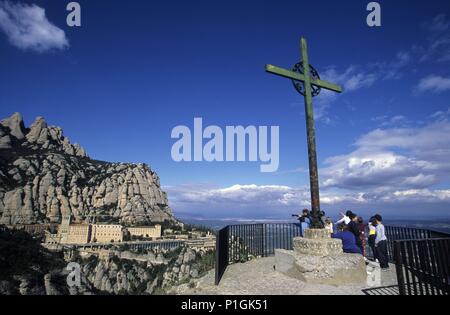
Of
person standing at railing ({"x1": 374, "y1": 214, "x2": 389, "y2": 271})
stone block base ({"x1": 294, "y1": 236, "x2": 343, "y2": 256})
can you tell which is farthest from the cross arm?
stone block base ({"x1": 294, "y1": 236, "x2": 343, "y2": 256})

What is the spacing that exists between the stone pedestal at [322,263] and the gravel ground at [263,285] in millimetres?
228

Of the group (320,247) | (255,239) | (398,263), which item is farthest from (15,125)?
(398,263)

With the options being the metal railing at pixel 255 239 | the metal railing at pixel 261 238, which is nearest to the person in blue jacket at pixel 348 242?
the metal railing at pixel 261 238

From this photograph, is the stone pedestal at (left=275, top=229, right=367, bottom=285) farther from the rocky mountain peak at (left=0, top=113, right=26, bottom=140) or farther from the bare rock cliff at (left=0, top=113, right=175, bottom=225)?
the rocky mountain peak at (left=0, top=113, right=26, bottom=140)

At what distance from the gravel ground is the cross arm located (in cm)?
588

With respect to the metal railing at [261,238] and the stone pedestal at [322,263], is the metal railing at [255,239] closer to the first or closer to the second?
the metal railing at [261,238]

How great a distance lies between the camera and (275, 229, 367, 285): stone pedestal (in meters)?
6.93

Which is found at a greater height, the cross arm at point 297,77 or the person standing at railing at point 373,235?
the cross arm at point 297,77

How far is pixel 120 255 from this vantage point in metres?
89.7

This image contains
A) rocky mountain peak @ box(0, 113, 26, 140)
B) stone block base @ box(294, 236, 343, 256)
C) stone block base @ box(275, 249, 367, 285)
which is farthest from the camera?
rocky mountain peak @ box(0, 113, 26, 140)

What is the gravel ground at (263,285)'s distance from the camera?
19.9 feet
